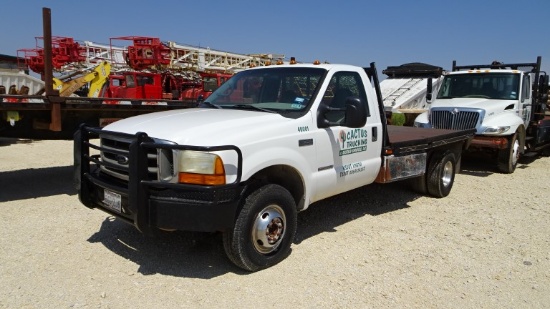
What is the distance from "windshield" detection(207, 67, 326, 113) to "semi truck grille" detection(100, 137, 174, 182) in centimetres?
132

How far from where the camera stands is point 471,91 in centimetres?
1012

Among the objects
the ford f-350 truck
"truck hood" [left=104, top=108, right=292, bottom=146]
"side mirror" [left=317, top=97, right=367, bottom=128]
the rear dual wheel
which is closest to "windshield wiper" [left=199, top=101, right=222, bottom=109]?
the ford f-350 truck

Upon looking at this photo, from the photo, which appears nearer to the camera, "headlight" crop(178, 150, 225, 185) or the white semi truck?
"headlight" crop(178, 150, 225, 185)

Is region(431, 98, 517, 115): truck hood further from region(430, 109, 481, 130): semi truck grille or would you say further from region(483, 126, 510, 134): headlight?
region(483, 126, 510, 134): headlight

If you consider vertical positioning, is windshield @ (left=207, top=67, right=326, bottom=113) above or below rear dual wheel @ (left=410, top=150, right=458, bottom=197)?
above

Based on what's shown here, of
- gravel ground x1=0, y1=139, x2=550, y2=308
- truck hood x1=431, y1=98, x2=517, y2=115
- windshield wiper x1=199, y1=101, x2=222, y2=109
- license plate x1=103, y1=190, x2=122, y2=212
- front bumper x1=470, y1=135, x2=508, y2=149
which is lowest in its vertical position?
gravel ground x1=0, y1=139, x2=550, y2=308

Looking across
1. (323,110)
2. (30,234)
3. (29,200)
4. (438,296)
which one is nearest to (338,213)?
(323,110)

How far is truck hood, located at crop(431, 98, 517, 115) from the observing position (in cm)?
916

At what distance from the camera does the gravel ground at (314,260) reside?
3.45 m

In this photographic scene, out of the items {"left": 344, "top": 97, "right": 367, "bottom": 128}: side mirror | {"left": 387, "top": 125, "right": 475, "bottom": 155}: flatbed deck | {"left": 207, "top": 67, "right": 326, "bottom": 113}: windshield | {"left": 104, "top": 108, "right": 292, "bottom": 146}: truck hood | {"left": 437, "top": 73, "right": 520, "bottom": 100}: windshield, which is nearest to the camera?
{"left": 104, "top": 108, "right": 292, "bottom": 146}: truck hood

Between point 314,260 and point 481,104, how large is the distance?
699cm

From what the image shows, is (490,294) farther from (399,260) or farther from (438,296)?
(399,260)

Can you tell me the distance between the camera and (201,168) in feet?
11.1

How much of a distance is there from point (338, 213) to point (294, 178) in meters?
1.84
